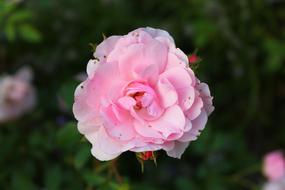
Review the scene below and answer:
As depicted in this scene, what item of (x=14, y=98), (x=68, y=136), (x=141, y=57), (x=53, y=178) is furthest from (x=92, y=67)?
(x=14, y=98)

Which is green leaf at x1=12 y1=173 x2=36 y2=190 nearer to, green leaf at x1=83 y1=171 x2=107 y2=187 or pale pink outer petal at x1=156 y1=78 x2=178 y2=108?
green leaf at x1=83 y1=171 x2=107 y2=187

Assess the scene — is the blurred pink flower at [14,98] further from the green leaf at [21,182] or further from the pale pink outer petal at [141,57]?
the pale pink outer petal at [141,57]

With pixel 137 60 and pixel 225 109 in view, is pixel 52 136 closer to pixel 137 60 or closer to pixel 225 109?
pixel 137 60

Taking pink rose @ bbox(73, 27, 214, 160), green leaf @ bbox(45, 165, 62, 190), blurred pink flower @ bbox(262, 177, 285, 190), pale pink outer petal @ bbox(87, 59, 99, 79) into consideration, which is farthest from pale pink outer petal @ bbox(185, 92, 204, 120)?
blurred pink flower @ bbox(262, 177, 285, 190)

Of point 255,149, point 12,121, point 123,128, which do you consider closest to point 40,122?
point 12,121

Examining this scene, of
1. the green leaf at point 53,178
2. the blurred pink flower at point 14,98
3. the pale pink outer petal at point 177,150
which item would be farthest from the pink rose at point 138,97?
the blurred pink flower at point 14,98
